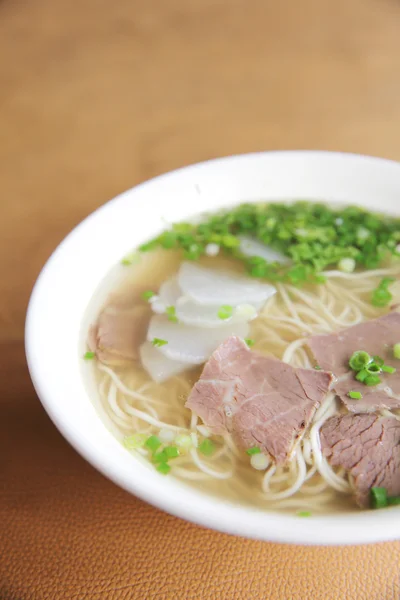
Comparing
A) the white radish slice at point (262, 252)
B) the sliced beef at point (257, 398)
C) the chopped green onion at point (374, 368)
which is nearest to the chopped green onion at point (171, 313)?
the sliced beef at point (257, 398)

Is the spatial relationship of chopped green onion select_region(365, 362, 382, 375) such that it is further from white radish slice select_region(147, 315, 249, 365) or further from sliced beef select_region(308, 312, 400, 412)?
white radish slice select_region(147, 315, 249, 365)

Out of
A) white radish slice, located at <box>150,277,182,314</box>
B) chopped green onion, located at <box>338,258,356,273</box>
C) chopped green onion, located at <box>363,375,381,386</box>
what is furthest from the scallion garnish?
white radish slice, located at <box>150,277,182,314</box>

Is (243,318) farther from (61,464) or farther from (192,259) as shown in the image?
(61,464)

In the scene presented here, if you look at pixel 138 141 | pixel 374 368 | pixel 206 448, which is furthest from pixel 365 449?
pixel 138 141

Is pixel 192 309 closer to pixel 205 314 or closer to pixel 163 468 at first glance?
pixel 205 314

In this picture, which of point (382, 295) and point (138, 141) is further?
point (138, 141)

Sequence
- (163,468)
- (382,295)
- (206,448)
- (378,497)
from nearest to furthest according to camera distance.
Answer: (378,497) → (163,468) → (206,448) → (382,295)

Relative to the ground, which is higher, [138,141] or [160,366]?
[138,141]
